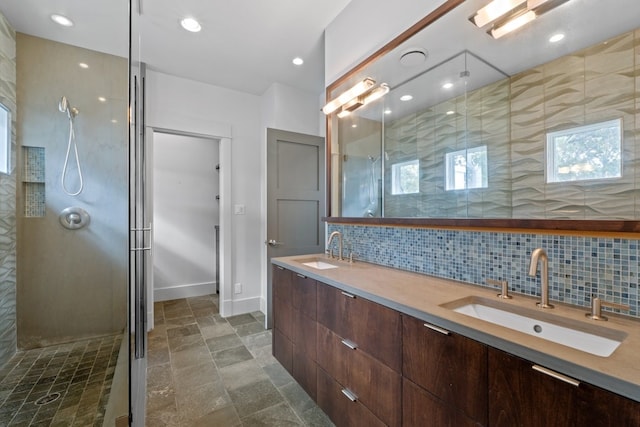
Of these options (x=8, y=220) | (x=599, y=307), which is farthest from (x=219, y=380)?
(x=599, y=307)

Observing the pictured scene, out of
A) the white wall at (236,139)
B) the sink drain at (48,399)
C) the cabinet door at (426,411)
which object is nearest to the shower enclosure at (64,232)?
the sink drain at (48,399)

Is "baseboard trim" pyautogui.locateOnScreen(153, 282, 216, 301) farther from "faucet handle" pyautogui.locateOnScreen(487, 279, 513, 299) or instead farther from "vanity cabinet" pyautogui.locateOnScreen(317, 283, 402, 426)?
"faucet handle" pyautogui.locateOnScreen(487, 279, 513, 299)

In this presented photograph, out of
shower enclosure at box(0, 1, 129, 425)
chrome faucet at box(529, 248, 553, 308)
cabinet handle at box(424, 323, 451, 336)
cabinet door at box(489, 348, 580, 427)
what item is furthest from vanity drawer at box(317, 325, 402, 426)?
shower enclosure at box(0, 1, 129, 425)

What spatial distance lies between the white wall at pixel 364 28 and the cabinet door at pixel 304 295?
1.70 m

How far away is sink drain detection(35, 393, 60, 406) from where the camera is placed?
1358 mm

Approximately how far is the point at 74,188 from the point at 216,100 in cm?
191

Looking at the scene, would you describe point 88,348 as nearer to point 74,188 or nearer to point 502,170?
point 74,188

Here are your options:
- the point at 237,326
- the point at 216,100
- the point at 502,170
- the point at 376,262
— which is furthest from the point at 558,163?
the point at 216,100

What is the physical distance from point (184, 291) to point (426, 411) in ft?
12.3

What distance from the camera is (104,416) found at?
136cm

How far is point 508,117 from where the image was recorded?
1421mm

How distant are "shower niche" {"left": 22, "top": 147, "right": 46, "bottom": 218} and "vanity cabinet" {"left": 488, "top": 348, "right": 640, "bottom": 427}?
7.93ft

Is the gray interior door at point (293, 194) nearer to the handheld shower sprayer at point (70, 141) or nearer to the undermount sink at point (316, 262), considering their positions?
the undermount sink at point (316, 262)

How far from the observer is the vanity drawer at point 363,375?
1.10 m
